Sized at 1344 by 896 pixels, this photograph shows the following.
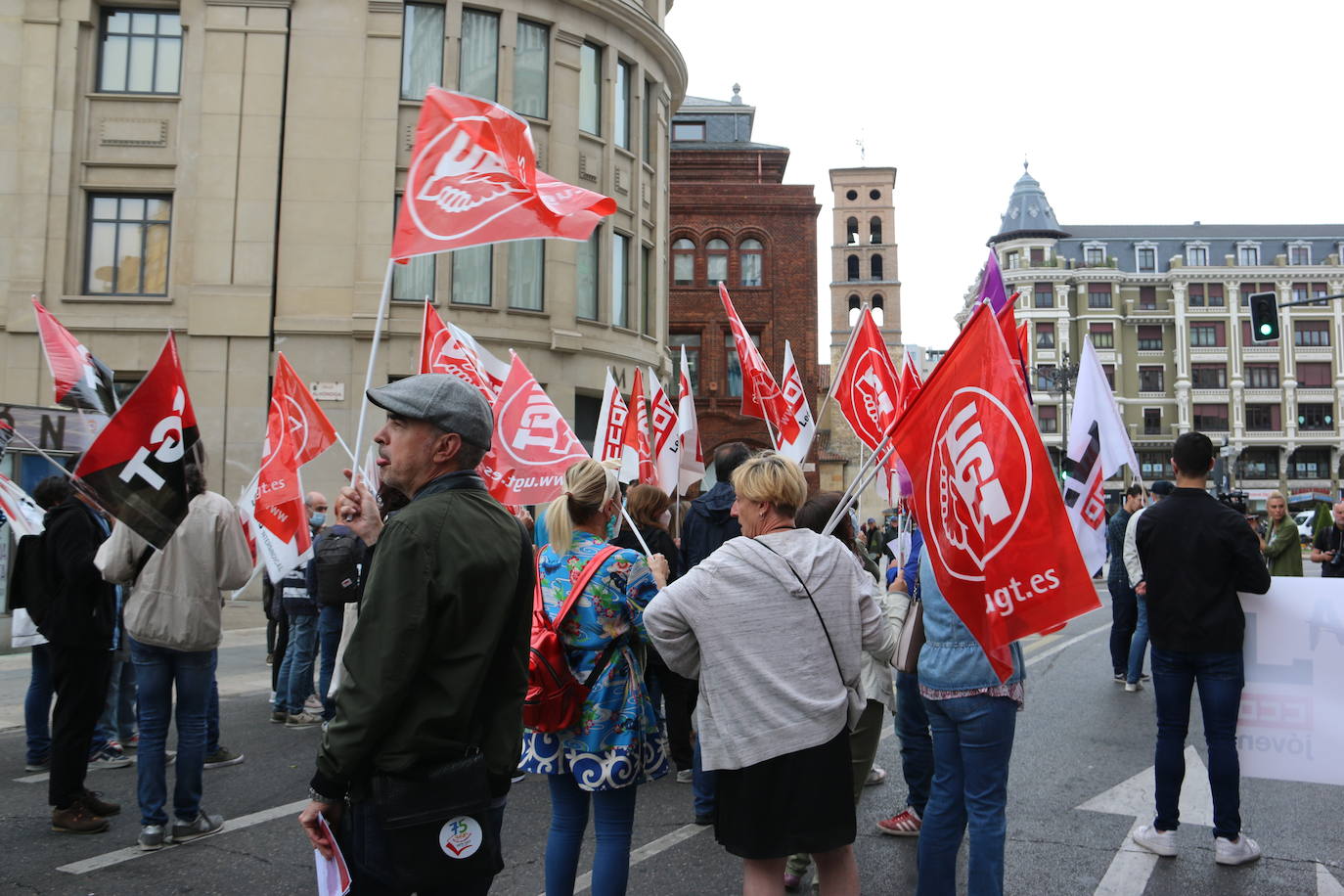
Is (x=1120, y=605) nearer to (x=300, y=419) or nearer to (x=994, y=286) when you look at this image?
(x=994, y=286)

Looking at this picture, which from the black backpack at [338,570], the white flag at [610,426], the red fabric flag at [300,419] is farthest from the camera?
the white flag at [610,426]

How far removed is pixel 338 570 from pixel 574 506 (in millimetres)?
4660

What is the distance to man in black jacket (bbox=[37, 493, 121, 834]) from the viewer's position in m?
5.44

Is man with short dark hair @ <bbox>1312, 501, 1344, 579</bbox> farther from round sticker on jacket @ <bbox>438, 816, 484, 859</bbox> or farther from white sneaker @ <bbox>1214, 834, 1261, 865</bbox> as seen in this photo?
round sticker on jacket @ <bbox>438, 816, 484, 859</bbox>

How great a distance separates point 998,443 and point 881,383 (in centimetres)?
676

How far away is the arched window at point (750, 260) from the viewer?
129 feet

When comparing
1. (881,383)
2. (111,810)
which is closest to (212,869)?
(111,810)

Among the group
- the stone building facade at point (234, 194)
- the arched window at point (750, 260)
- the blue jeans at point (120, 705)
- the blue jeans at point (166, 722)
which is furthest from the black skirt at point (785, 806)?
the arched window at point (750, 260)

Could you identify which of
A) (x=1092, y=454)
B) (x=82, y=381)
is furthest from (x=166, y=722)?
(x=1092, y=454)

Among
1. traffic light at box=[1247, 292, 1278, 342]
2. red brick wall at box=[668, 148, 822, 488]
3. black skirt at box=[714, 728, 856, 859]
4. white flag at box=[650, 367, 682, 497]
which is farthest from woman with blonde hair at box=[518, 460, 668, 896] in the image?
red brick wall at box=[668, 148, 822, 488]

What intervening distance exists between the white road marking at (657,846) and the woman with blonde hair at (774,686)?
5.60 ft

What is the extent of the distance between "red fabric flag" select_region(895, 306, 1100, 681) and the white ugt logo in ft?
11.7

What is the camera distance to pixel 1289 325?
8212cm

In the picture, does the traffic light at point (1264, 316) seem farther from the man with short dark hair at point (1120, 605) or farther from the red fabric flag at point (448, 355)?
the red fabric flag at point (448, 355)
